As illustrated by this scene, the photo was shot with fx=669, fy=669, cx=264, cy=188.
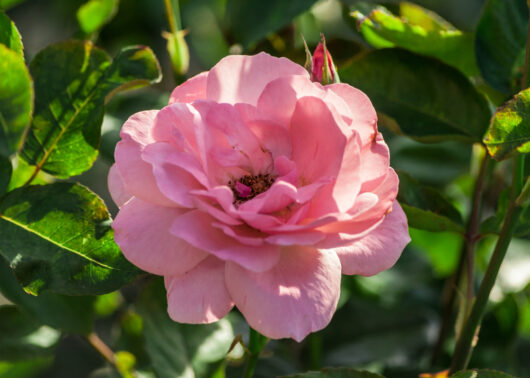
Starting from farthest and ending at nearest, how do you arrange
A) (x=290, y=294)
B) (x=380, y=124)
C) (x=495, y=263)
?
(x=380, y=124) → (x=495, y=263) → (x=290, y=294)

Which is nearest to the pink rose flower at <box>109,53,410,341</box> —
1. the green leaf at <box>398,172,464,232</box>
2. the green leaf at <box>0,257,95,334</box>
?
the green leaf at <box>398,172,464,232</box>

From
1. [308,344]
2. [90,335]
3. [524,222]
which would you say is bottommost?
[308,344]

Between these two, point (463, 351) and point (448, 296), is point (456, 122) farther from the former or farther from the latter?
point (448, 296)

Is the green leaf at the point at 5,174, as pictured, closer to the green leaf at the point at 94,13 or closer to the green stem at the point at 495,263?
the green leaf at the point at 94,13

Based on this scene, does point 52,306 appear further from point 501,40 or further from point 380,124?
point 501,40

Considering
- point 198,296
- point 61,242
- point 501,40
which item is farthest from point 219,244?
point 501,40

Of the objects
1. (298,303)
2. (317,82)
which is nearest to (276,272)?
(298,303)
